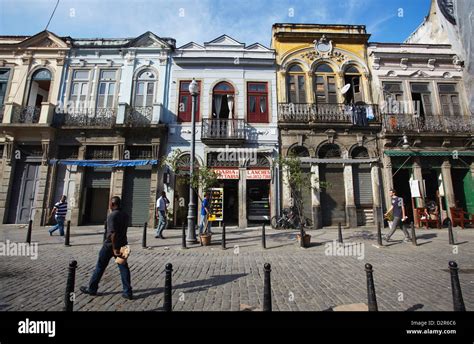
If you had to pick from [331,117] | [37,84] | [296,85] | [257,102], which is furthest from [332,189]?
[37,84]

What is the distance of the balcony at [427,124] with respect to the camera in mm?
14445

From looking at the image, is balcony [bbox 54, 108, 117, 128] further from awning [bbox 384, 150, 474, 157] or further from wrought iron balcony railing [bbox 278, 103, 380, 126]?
awning [bbox 384, 150, 474, 157]

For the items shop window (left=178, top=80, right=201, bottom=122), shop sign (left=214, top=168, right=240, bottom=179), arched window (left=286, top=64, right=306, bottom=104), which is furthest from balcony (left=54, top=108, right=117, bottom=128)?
arched window (left=286, top=64, right=306, bottom=104)

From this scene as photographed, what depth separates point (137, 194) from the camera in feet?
45.3

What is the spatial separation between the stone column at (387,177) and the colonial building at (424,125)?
0.17 ft

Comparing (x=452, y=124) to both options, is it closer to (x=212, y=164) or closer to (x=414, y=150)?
(x=414, y=150)

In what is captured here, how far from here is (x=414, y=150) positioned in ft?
47.0

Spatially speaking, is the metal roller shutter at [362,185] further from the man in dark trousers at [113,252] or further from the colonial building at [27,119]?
the colonial building at [27,119]

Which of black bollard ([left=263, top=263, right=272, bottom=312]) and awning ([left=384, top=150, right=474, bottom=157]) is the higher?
awning ([left=384, top=150, right=474, bottom=157])

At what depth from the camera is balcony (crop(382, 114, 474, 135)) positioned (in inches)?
569

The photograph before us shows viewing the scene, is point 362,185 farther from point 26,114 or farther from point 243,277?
point 26,114

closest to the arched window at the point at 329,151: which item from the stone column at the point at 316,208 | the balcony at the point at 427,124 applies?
the stone column at the point at 316,208

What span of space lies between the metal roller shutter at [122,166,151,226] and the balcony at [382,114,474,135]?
1536 cm

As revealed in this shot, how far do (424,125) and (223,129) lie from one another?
13081mm
